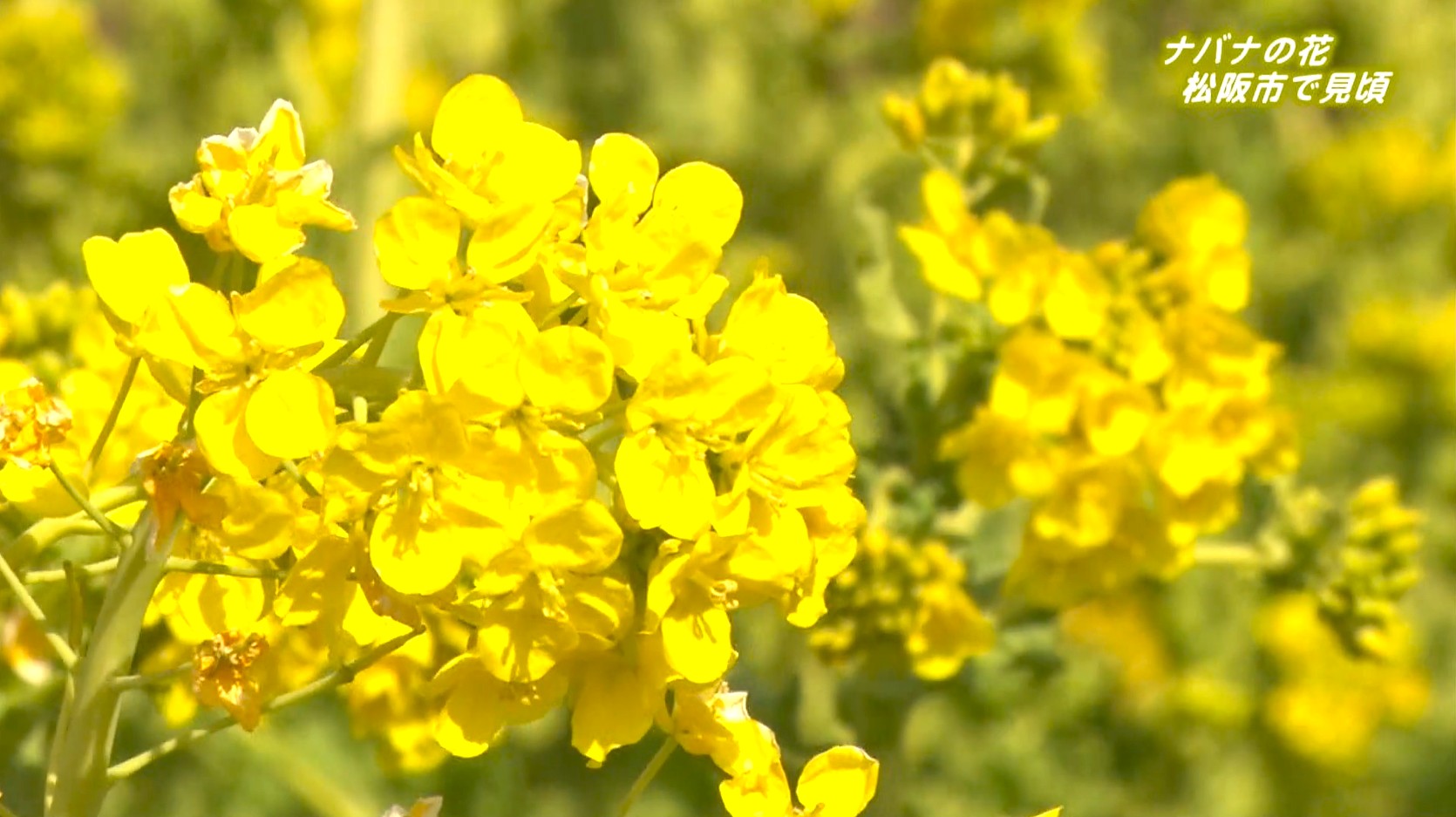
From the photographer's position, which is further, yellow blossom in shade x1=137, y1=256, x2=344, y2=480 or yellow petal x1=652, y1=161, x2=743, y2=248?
yellow petal x1=652, y1=161, x2=743, y2=248

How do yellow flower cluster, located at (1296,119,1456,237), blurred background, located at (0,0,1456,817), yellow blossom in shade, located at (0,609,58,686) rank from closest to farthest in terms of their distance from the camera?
1. yellow blossom in shade, located at (0,609,58,686)
2. blurred background, located at (0,0,1456,817)
3. yellow flower cluster, located at (1296,119,1456,237)

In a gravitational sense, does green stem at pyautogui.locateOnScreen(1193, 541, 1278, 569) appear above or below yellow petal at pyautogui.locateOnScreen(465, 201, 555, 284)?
below

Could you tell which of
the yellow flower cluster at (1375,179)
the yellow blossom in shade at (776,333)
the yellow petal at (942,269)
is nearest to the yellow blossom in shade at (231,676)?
the yellow blossom in shade at (776,333)

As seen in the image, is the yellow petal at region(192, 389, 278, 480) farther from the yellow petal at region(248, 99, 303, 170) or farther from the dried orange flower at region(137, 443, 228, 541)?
the yellow petal at region(248, 99, 303, 170)

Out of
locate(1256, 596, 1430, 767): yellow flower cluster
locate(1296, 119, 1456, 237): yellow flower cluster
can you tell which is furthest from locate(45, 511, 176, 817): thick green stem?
locate(1296, 119, 1456, 237): yellow flower cluster

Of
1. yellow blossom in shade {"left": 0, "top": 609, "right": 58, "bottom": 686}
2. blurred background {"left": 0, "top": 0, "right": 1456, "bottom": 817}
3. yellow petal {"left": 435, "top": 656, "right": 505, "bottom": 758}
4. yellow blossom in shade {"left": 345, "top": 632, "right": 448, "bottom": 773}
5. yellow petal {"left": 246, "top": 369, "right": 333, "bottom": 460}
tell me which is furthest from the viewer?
blurred background {"left": 0, "top": 0, "right": 1456, "bottom": 817}

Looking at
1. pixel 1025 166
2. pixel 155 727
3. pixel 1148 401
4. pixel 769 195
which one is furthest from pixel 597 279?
pixel 769 195
